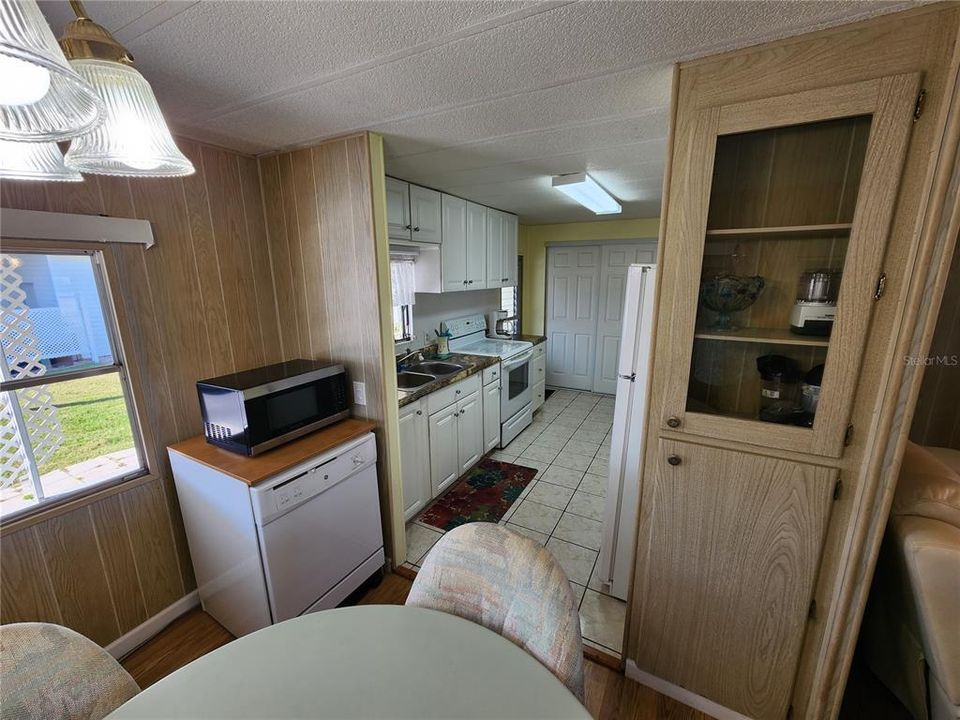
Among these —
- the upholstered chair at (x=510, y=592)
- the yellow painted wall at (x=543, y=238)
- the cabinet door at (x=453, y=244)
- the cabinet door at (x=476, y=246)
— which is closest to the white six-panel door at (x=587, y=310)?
the yellow painted wall at (x=543, y=238)

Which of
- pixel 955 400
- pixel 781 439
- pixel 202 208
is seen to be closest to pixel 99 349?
pixel 202 208

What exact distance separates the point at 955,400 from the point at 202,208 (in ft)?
12.7

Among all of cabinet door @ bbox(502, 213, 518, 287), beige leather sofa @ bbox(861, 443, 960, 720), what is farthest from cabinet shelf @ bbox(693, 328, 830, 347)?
cabinet door @ bbox(502, 213, 518, 287)

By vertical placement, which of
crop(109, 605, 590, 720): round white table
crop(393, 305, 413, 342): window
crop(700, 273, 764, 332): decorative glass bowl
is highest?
crop(700, 273, 764, 332): decorative glass bowl

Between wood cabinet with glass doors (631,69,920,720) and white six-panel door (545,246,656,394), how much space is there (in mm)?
3740

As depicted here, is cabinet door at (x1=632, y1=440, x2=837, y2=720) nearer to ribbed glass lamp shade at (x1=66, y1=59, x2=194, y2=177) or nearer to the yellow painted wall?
ribbed glass lamp shade at (x1=66, y1=59, x2=194, y2=177)

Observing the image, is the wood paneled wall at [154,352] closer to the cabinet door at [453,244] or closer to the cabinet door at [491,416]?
the cabinet door at [453,244]

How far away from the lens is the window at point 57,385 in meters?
1.44

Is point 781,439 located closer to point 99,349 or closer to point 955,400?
point 955,400

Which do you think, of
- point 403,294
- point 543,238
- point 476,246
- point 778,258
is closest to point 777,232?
point 778,258

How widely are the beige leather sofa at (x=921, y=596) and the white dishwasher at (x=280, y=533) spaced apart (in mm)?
2073

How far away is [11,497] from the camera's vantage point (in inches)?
58.0

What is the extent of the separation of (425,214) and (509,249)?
157cm

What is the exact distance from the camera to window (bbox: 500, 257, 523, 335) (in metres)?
4.86
